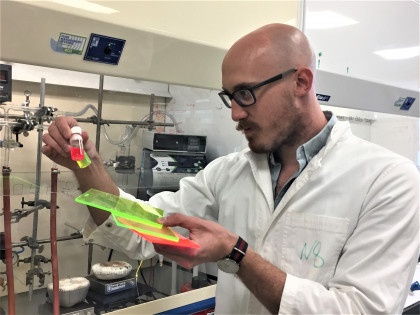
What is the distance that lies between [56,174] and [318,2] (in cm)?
142

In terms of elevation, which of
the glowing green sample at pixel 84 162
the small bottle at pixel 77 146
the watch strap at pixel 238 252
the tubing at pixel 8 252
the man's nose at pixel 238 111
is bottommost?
the tubing at pixel 8 252

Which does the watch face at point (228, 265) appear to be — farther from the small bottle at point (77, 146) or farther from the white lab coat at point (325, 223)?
the small bottle at point (77, 146)

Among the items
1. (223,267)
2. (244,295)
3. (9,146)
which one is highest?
(9,146)

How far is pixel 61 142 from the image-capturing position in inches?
41.3

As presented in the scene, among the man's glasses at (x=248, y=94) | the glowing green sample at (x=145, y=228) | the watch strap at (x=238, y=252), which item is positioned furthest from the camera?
the man's glasses at (x=248, y=94)

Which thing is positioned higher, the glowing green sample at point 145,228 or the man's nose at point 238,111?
the man's nose at point 238,111

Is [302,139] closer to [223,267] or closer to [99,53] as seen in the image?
[223,267]

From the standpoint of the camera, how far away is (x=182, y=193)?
1375mm

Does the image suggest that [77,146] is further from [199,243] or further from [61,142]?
[199,243]

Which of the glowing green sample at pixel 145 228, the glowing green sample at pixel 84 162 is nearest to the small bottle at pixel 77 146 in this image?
the glowing green sample at pixel 84 162

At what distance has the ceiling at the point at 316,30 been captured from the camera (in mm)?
1247

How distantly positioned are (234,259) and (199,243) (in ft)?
0.38

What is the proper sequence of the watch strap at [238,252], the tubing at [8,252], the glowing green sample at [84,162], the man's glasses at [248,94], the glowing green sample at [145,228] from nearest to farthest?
the glowing green sample at [145,228] → the watch strap at [238,252] → the glowing green sample at [84,162] → the man's glasses at [248,94] → the tubing at [8,252]

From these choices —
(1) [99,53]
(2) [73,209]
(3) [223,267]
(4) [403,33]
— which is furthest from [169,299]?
(4) [403,33]
